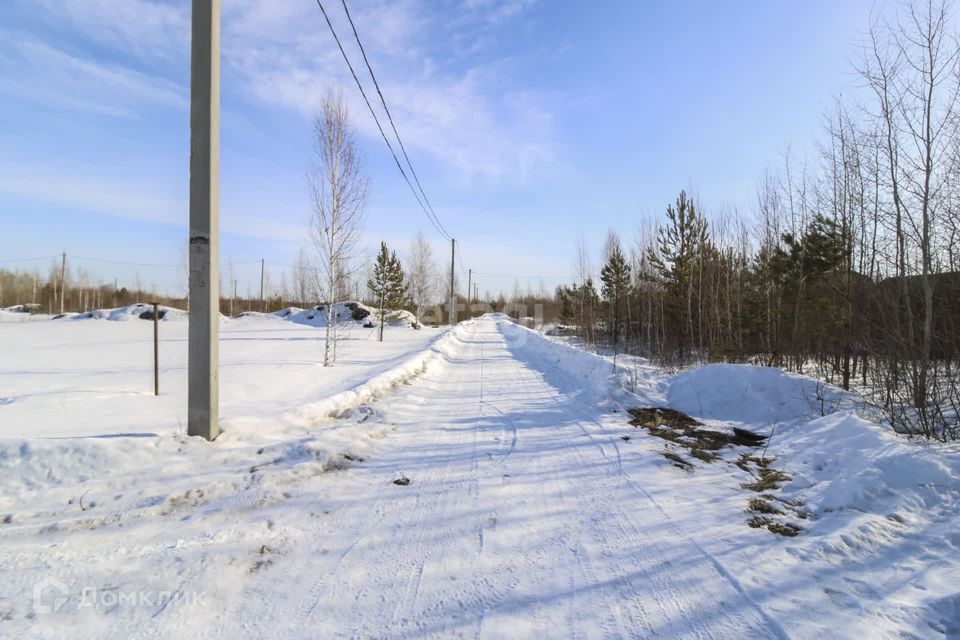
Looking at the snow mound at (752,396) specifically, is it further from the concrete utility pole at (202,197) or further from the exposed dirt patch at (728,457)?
the concrete utility pole at (202,197)

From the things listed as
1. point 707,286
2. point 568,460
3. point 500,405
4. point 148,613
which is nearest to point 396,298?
point 707,286

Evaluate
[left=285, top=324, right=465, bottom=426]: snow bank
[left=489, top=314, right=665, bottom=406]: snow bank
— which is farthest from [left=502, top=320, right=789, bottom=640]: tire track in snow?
[left=285, top=324, right=465, bottom=426]: snow bank

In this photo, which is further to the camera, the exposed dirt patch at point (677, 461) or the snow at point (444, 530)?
the exposed dirt patch at point (677, 461)

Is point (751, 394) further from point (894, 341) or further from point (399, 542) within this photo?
point (399, 542)

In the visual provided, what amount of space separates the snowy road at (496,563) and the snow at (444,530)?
17mm

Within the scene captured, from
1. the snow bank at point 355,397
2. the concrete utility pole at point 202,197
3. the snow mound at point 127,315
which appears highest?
the concrete utility pole at point 202,197

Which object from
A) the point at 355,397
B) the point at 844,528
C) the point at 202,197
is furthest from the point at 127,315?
the point at 844,528

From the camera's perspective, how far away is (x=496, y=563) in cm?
280

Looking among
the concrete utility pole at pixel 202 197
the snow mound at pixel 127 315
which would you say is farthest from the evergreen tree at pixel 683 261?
the snow mound at pixel 127 315

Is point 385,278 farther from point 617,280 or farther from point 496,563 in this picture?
point 496,563

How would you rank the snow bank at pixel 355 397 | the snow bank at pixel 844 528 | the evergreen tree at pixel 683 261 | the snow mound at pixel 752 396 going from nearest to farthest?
the snow bank at pixel 844 528 < the snow bank at pixel 355 397 < the snow mound at pixel 752 396 < the evergreen tree at pixel 683 261

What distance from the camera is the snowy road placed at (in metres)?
2.25

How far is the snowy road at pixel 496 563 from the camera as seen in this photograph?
2.25 m

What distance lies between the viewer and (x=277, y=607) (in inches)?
92.0
